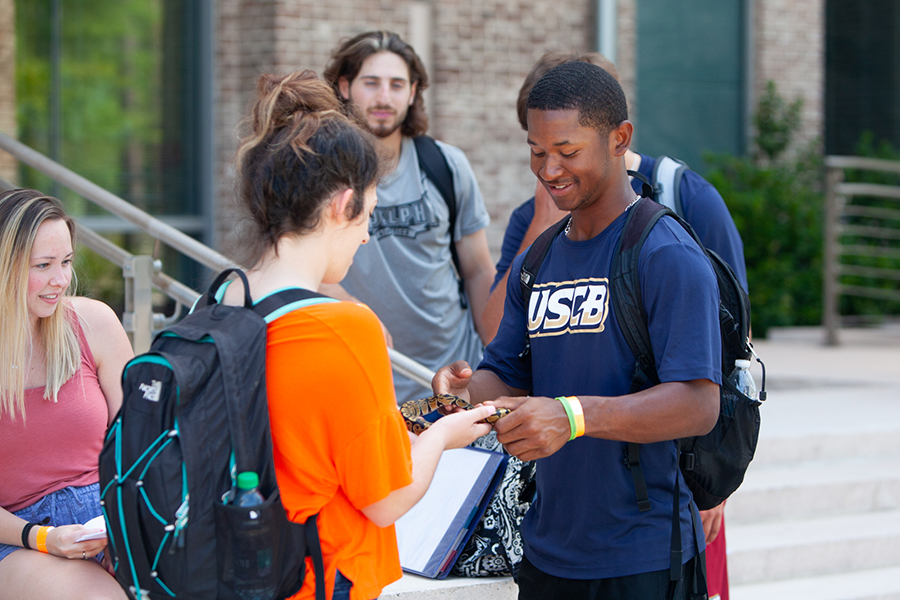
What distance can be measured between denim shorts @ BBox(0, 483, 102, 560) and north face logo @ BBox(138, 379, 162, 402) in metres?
1.18

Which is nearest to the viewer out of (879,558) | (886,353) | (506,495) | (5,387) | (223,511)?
(223,511)

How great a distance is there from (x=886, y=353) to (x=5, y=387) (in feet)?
25.4

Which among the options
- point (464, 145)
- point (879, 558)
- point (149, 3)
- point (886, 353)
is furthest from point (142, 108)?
point (886, 353)

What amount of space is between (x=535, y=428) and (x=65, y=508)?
1.51 m

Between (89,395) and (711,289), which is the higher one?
(711,289)

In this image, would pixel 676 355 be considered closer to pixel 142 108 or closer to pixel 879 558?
pixel 879 558

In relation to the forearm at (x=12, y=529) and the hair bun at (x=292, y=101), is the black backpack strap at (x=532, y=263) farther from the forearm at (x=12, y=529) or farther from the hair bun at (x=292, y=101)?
the forearm at (x=12, y=529)

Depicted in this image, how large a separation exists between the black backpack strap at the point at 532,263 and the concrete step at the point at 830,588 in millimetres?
2454

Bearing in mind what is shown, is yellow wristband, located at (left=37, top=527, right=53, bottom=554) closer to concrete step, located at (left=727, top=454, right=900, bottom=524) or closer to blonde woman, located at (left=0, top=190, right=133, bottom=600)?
blonde woman, located at (left=0, top=190, right=133, bottom=600)

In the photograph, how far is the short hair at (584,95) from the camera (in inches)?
82.9

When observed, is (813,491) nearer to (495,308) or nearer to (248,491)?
(495,308)

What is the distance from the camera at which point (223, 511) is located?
1.61 meters

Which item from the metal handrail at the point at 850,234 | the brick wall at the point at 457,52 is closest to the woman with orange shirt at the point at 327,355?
the brick wall at the point at 457,52

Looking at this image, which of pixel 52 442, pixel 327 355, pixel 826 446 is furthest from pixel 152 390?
pixel 826 446
